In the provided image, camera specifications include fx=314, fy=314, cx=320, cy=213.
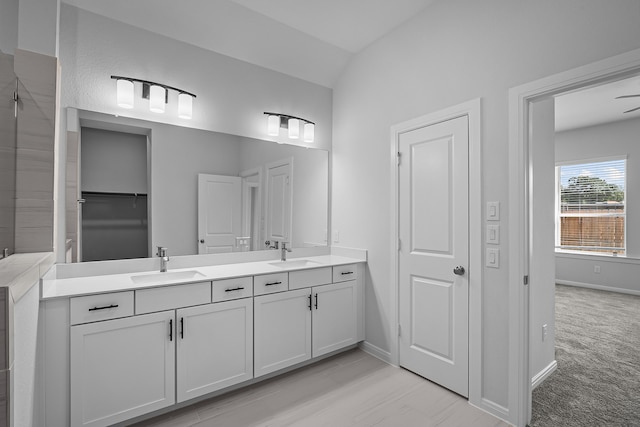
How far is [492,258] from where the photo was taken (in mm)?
2045

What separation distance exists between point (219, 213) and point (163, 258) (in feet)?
1.88

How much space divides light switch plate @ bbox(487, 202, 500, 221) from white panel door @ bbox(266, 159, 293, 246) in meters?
1.75

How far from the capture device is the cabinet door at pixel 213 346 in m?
Answer: 2.01

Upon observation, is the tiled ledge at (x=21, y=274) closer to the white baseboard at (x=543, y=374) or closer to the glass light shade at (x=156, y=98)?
the glass light shade at (x=156, y=98)

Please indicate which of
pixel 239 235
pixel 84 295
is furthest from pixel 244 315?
pixel 84 295

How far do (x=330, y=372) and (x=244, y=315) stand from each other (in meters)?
0.93

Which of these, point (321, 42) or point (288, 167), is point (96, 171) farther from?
point (321, 42)

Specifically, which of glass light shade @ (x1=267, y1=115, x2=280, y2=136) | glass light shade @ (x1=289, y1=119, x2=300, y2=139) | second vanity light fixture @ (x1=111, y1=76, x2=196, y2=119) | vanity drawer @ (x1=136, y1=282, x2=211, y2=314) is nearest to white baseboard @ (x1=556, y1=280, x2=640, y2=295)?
glass light shade @ (x1=289, y1=119, x2=300, y2=139)

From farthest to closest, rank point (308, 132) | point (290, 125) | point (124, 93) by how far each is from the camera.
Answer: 1. point (308, 132)
2. point (290, 125)
3. point (124, 93)

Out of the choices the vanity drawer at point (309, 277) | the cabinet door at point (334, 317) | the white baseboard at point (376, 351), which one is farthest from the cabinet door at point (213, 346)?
the white baseboard at point (376, 351)

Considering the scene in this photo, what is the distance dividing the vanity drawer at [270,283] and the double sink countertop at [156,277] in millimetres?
39

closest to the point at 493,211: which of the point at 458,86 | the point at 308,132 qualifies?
the point at 458,86

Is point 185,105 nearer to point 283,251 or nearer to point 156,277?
point 156,277

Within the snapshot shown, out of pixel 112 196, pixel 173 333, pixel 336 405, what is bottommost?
pixel 336 405
